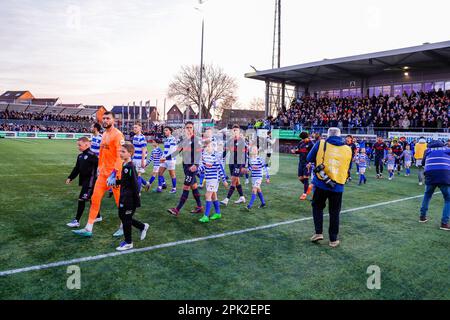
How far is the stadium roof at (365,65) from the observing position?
2744 centimetres

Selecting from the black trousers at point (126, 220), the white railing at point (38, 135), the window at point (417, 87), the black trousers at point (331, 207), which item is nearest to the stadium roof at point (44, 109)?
the white railing at point (38, 135)

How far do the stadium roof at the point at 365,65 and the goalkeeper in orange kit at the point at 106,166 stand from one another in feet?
88.1

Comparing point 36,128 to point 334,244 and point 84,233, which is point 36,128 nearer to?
point 84,233

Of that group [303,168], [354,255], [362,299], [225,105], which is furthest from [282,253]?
[225,105]

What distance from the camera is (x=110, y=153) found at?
6418mm

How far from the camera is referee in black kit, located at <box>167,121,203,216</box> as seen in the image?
25.9 ft

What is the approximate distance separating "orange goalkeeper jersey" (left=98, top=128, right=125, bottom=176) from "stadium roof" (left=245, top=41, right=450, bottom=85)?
2685cm

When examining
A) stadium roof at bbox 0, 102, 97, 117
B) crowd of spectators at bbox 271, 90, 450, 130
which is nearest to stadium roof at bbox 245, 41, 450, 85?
crowd of spectators at bbox 271, 90, 450, 130

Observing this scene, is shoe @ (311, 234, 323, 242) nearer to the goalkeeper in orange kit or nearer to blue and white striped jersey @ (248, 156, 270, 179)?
blue and white striped jersey @ (248, 156, 270, 179)

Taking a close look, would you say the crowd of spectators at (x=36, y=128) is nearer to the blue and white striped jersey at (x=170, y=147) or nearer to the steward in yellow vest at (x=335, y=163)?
the blue and white striped jersey at (x=170, y=147)

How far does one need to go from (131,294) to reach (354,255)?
369 cm

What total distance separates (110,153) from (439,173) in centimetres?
715

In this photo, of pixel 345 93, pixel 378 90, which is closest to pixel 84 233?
pixel 378 90
